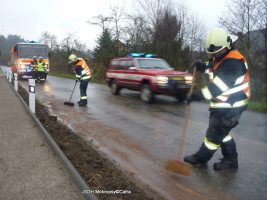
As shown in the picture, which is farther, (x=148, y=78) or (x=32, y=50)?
(x=32, y=50)

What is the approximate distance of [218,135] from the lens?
369 centimetres

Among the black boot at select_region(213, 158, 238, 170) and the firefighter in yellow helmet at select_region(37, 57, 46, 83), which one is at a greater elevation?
the firefighter in yellow helmet at select_region(37, 57, 46, 83)

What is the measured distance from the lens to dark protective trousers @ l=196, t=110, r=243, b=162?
3.61m

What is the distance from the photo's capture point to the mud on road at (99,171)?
3139mm

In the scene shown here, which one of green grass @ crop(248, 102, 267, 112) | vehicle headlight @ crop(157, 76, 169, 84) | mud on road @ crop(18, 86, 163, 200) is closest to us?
mud on road @ crop(18, 86, 163, 200)

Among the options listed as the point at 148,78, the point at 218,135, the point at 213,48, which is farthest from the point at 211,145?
the point at 148,78

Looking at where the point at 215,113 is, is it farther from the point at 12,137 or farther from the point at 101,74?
the point at 101,74

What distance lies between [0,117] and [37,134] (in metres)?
2.27

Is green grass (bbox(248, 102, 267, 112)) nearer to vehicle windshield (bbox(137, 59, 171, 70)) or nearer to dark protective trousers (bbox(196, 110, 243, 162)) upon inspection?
vehicle windshield (bbox(137, 59, 171, 70))

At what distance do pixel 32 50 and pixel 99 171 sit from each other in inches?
792

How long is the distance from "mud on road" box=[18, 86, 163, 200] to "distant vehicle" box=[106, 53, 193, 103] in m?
4.98

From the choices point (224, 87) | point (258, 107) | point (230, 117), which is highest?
point (224, 87)

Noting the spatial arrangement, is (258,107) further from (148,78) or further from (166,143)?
(166,143)

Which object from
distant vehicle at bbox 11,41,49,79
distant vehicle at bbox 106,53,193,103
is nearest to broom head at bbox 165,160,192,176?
Result: distant vehicle at bbox 106,53,193,103
